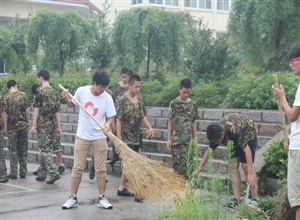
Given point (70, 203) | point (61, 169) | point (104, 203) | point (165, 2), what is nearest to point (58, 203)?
point (70, 203)

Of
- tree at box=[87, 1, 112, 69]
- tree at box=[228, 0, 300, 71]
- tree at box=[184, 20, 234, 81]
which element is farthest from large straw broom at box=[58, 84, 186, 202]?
tree at box=[87, 1, 112, 69]

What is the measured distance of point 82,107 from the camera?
7895 mm

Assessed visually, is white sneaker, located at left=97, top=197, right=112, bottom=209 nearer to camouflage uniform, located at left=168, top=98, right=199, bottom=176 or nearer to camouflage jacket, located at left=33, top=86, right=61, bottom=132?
camouflage uniform, located at left=168, top=98, right=199, bottom=176

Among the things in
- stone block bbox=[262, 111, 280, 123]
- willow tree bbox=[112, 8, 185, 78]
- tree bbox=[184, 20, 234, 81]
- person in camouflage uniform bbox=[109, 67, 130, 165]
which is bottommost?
stone block bbox=[262, 111, 280, 123]

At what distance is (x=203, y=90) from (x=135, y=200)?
15.9 ft

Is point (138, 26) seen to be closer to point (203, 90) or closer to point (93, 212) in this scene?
point (203, 90)

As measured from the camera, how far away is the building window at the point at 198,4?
41.1m

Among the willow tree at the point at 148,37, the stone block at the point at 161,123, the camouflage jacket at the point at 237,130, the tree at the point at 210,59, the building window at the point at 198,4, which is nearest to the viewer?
the camouflage jacket at the point at 237,130

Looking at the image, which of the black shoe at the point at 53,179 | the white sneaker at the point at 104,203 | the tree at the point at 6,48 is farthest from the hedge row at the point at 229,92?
the tree at the point at 6,48

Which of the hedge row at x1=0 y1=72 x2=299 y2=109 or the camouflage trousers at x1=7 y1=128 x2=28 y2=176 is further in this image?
the hedge row at x1=0 y1=72 x2=299 y2=109

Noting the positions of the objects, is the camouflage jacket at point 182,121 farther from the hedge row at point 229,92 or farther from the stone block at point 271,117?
the hedge row at point 229,92

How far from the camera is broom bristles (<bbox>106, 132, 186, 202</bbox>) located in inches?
273

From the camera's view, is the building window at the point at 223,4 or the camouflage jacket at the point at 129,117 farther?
the building window at the point at 223,4

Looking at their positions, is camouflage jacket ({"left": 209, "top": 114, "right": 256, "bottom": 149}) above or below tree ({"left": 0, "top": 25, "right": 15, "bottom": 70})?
below
